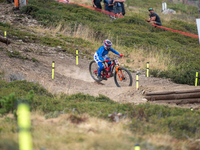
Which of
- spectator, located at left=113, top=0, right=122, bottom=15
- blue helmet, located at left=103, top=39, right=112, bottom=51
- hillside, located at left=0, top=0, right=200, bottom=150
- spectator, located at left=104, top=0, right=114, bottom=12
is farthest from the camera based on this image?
spectator, located at left=104, top=0, right=114, bottom=12

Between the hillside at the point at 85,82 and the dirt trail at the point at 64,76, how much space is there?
3cm

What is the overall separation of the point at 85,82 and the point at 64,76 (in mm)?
1011

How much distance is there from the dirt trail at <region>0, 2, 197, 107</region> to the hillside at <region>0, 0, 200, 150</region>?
1.4 inches

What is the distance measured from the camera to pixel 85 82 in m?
10.6

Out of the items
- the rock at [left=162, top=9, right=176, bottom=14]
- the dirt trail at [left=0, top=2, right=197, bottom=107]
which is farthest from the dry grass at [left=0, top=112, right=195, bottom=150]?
the rock at [left=162, top=9, right=176, bottom=14]

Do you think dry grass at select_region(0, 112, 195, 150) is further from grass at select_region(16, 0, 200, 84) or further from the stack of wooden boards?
grass at select_region(16, 0, 200, 84)

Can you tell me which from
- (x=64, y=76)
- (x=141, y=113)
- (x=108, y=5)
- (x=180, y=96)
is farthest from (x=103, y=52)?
(x=108, y=5)

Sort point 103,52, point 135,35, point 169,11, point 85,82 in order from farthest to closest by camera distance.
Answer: point 169,11
point 135,35
point 85,82
point 103,52

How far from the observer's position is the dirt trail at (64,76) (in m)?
8.71

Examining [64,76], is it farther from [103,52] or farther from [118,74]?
[118,74]

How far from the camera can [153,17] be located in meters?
19.5

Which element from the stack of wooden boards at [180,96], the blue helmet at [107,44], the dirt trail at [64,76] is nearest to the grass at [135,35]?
the dirt trail at [64,76]

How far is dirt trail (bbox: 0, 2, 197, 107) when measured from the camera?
8.71m

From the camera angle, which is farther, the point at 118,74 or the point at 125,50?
the point at 125,50
